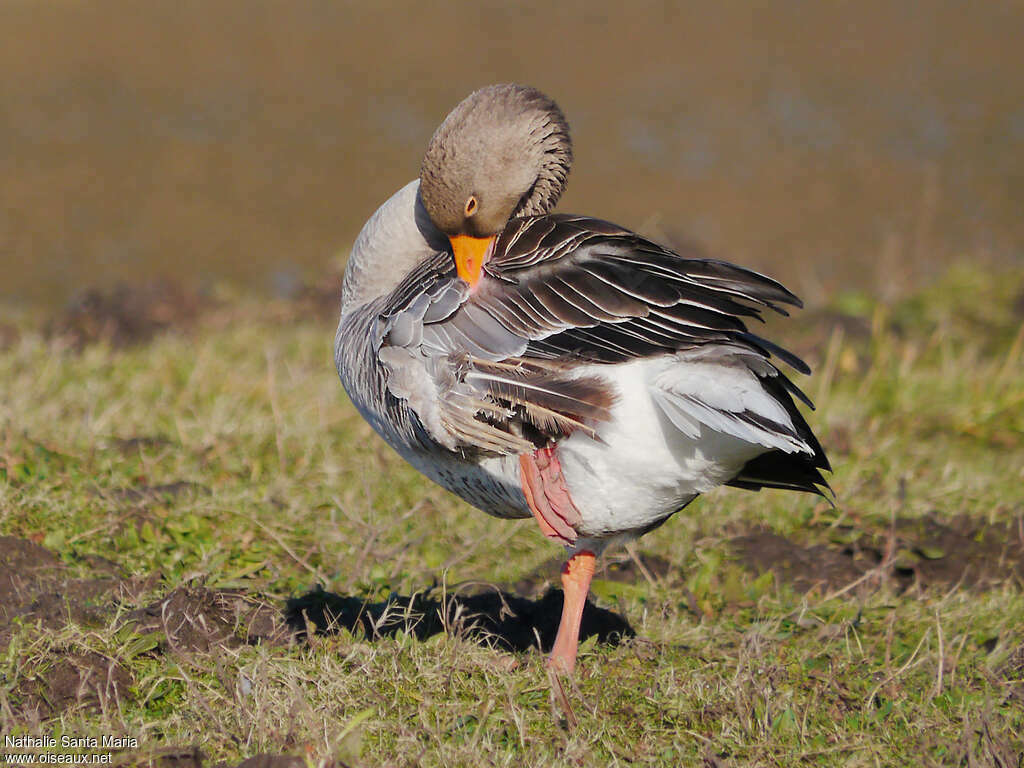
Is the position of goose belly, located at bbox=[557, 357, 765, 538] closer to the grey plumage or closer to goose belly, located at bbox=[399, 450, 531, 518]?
the grey plumage

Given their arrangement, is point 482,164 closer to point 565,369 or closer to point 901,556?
point 565,369

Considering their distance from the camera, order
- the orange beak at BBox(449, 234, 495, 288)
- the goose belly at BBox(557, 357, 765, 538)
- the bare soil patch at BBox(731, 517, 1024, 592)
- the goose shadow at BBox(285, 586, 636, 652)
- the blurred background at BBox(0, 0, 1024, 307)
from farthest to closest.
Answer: the blurred background at BBox(0, 0, 1024, 307)
the bare soil patch at BBox(731, 517, 1024, 592)
the goose shadow at BBox(285, 586, 636, 652)
the orange beak at BBox(449, 234, 495, 288)
the goose belly at BBox(557, 357, 765, 538)

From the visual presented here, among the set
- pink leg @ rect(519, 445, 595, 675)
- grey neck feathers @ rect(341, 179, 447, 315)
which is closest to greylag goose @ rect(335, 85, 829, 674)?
pink leg @ rect(519, 445, 595, 675)

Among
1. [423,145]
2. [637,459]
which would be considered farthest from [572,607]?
[423,145]

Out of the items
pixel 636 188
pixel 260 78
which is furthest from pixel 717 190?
pixel 260 78

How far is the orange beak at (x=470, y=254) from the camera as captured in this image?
360 cm

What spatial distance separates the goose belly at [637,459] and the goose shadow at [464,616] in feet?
1.65

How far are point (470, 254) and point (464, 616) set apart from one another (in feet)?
3.83

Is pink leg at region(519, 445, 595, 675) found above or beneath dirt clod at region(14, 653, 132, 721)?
above

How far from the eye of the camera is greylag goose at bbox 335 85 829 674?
10.7ft

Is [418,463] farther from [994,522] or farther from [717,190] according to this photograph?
[717,190]

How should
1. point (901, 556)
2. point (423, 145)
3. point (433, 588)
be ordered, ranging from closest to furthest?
point (433, 588)
point (901, 556)
point (423, 145)

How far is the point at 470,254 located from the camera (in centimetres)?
369

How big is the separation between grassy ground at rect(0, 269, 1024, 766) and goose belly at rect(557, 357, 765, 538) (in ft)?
1.67
